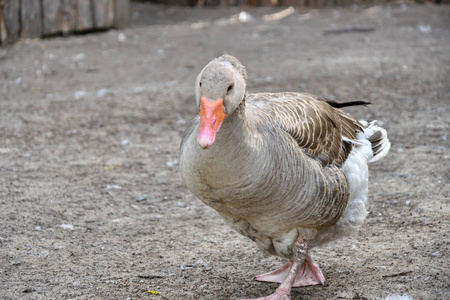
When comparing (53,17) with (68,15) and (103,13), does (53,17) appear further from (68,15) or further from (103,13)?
(103,13)

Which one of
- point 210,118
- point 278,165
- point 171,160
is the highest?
point 210,118

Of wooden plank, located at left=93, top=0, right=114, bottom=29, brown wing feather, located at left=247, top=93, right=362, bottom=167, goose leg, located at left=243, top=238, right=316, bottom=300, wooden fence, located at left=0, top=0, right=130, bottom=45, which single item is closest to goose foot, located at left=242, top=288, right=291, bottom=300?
goose leg, located at left=243, top=238, right=316, bottom=300

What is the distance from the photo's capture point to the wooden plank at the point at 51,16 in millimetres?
10203

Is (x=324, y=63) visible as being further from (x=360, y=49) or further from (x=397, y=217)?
(x=397, y=217)

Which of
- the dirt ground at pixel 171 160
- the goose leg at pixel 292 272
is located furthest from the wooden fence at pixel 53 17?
the goose leg at pixel 292 272

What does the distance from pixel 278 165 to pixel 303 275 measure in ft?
3.60

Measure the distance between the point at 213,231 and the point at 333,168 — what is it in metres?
1.42

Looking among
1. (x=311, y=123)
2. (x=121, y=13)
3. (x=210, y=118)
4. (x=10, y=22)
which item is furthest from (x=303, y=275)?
(x=121, y=13)

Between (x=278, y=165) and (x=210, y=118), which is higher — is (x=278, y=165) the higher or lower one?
the lower one

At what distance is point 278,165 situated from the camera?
3.10m

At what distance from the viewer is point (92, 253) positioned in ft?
14.0

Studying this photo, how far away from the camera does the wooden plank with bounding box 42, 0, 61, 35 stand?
33.5ft

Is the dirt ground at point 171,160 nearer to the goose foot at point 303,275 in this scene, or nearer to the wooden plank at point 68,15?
the goose foot at point 303,275

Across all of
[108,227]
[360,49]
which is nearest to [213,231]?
[108,227]
